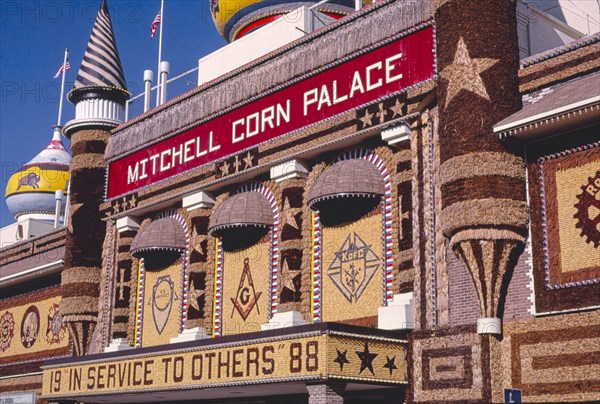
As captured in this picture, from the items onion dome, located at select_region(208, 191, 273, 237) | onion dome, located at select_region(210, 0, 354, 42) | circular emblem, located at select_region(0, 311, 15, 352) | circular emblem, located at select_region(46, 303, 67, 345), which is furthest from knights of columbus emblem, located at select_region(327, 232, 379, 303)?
circular emblem, located at select_region(0, 311, 15, 352)

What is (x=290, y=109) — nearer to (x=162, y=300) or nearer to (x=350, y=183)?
(x=350, y=183)

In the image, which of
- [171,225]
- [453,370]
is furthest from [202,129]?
[453,370]

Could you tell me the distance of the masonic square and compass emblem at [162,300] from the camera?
91.0ft

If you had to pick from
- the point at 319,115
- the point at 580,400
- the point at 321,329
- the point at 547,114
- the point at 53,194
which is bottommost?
the point at 580,400

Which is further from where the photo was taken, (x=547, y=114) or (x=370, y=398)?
(x=370, y=398)

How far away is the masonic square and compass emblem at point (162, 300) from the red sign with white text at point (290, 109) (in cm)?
326

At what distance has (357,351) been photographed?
62.2ft

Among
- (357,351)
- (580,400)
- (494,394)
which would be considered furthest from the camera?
(357,351)

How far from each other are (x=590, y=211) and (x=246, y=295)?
10.6m

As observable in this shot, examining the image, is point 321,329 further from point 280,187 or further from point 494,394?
point 280,187

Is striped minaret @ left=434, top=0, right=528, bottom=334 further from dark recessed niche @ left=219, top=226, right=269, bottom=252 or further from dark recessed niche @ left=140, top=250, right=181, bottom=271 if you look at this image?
dark recessed niche @ left=140, top=250, right=181, bottom=271

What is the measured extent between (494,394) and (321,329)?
3.66 m

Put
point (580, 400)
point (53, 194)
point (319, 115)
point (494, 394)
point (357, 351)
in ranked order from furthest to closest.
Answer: point (53, 194) → point (319, 115) → point (357, 351) → point (494, 394) → point (580, 400)

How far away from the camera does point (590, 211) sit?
17.5m
